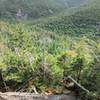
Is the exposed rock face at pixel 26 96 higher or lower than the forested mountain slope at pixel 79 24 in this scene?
higher

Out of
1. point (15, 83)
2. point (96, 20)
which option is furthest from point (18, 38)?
point (96, 20)

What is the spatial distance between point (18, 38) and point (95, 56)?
43.6 m

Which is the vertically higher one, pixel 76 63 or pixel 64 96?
pixel 76 63

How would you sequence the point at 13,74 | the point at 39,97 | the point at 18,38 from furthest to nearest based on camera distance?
the point at 18,38, the point at 13,74, the point at 39,97

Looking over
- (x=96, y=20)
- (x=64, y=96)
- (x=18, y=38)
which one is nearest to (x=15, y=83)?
(x=64, y=96)

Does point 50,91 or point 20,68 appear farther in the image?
point 20,68

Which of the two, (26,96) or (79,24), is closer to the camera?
(26,96)

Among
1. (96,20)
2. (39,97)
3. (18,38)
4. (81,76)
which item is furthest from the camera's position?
(96,20)

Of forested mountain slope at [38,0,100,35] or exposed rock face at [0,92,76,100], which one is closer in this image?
exposed rock face at [0,92,76,100]

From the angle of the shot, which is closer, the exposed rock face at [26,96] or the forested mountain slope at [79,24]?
the exposed rock face at [26,96]

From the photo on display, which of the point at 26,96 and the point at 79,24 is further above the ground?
the point at 26,96

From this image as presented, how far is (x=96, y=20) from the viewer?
600 ft

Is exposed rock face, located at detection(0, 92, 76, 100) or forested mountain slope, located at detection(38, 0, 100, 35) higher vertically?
exposed rock face, located at detection(0, 92, 76, 100)

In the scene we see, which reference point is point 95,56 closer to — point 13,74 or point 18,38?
point 13,74
